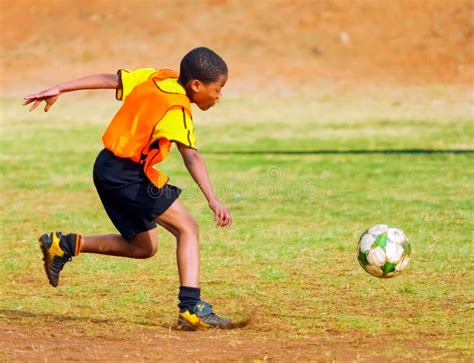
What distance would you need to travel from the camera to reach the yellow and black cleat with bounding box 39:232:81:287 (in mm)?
6773

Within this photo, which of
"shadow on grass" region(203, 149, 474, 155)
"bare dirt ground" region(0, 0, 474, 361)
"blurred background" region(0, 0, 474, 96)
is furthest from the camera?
"bare dirt ground" region(0, 0, 474, 361)

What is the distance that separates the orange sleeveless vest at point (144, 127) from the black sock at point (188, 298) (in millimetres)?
586

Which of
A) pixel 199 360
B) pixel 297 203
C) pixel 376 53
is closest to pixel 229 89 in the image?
pixel 376 53

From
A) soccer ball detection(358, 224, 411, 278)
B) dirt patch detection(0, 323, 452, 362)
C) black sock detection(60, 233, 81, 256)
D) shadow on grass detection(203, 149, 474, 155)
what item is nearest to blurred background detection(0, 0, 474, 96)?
shadow on grass detection(203, 149, 474, 155)

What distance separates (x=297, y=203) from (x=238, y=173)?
116 inches

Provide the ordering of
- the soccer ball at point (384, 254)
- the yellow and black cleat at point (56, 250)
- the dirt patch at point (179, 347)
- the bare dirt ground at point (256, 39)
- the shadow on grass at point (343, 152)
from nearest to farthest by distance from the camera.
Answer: the dirt patch at point (179, 347)
the yellow and black cleat at point (56, 250)
the soccer ball at point (384, 254)
the shadow on grass at point (343, 152)
the bare dirt ground at point (256, 39)

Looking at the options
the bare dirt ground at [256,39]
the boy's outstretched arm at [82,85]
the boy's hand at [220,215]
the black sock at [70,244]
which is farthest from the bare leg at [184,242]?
the bare dirt ground at [256,39]

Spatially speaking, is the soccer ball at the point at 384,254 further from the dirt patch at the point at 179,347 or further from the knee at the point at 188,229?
the knee at the point at 188,229

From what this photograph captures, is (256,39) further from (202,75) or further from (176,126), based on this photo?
(176,126)

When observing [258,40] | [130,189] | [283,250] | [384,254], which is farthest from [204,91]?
[258,40]

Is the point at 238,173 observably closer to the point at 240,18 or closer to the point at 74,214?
the point at 74,214

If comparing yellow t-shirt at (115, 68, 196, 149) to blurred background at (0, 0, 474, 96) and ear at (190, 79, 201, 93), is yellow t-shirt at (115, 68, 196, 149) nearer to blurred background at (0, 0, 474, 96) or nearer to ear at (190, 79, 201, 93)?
ear at (190, 79, 201, 93)

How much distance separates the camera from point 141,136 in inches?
244

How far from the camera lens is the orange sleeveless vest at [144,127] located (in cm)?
616
